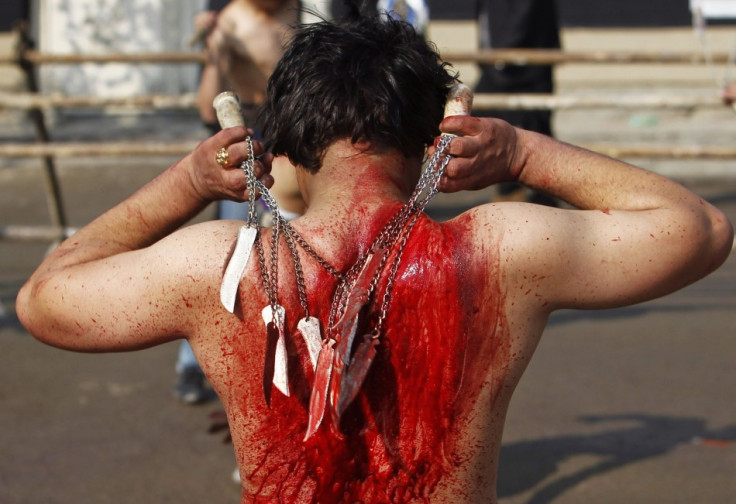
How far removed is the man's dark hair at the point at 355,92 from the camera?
157 centimetres

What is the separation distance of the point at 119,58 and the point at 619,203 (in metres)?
4.80

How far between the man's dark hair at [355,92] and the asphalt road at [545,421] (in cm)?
195

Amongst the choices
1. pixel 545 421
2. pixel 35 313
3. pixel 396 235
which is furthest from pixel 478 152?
pixel 545 421

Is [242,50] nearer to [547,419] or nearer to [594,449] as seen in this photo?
[547,419]

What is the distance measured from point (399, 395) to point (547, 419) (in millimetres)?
2429

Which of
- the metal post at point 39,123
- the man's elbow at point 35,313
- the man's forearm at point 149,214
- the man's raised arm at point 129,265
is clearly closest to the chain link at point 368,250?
the man's raised arm at point 129,265

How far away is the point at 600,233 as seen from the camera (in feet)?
5.04

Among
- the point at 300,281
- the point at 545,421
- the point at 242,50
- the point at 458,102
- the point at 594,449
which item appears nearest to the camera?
the point at 300,281

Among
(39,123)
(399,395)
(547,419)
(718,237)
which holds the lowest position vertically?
(547,419)

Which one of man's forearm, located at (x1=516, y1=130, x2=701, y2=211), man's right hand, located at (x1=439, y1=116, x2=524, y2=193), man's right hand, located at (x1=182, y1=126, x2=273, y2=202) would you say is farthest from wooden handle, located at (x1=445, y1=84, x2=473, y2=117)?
man's right hand, located at (x1=182, y1=126, x2=273, y2=202)

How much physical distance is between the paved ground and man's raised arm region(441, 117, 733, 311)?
182cm

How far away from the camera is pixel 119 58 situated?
231 inches

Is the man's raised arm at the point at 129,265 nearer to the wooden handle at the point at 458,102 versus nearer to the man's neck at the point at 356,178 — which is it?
the man's neck at the point at 356,178

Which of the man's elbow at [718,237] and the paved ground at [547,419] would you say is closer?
the man's elbow at [718,237]
